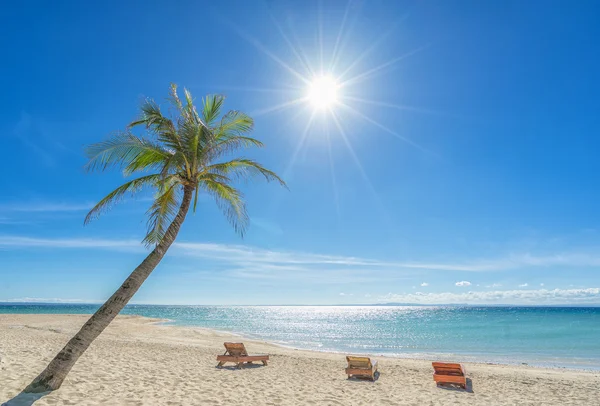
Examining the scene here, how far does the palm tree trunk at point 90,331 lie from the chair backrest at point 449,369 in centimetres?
874

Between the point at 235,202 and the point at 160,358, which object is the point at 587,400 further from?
the point at 160,358

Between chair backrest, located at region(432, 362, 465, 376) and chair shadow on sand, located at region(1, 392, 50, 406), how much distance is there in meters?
9.81

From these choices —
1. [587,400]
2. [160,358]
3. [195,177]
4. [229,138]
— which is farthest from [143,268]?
[587,400]

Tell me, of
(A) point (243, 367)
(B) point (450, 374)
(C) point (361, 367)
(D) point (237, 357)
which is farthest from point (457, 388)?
(D) point (237, 357)

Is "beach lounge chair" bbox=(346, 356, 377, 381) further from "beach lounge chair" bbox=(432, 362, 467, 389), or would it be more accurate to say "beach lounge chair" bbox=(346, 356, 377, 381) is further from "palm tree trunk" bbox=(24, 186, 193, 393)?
"palm tree trunk" bbox=(24, 186, 193, 393)

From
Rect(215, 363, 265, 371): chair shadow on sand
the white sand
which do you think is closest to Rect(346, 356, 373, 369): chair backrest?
the white sand

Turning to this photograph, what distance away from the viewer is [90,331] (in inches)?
270

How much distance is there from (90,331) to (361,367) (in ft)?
25.9

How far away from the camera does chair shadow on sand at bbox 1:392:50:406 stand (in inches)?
245

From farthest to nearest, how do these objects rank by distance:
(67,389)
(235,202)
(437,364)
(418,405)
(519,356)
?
1. (519,356)
2. (437,364)
3. (235,202)
4. (418,405)
5. (67,389)

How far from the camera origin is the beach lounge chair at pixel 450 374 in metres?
10.6

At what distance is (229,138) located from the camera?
910 centimetres

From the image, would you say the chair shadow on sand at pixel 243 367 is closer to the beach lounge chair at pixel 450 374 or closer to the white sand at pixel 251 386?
the white sand at pixel 251 386

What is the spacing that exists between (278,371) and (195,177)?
25.6 ft
